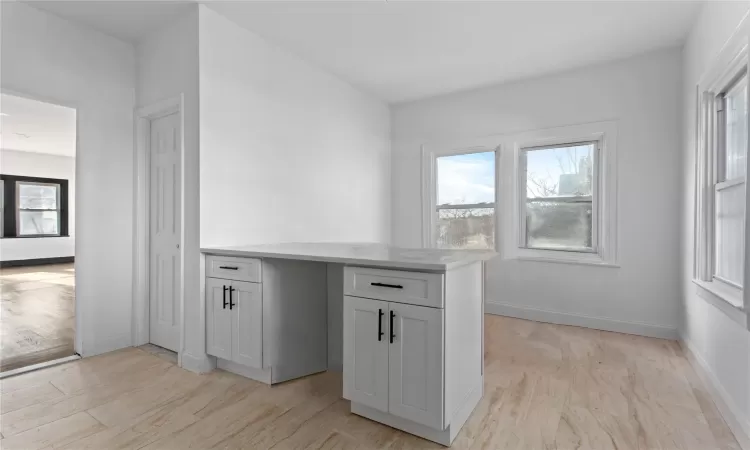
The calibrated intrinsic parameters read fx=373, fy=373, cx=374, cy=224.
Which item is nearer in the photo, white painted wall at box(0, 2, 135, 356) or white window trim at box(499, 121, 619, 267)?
white painted wall at box(0, 2, 135, 356)

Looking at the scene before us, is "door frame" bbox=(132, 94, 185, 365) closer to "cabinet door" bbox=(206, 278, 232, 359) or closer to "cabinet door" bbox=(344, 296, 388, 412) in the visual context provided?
"cabinet door" bbox=(206, 278, 232, 359)

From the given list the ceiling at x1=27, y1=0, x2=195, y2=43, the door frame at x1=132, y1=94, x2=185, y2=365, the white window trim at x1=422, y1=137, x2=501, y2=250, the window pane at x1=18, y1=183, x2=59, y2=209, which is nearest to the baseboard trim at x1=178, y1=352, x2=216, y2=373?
the door frame at x1=132, y1=94, x2=185, y2=365

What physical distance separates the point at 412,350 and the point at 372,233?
2.98 m

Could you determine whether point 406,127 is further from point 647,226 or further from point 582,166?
point 647,226

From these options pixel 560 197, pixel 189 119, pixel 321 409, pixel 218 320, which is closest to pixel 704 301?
pixel 560 197

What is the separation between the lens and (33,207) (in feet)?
27.7

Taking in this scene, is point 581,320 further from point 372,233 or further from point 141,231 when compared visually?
point 141,231

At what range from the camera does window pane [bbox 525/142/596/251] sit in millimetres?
3812

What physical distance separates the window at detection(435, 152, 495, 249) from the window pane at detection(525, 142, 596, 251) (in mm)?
438

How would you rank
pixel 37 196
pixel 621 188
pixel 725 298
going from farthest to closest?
pixel 37 196 < pixel 621 188 < pixel 725 298

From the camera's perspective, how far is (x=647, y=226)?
3.46m

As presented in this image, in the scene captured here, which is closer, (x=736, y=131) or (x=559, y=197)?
(x=736, y=131)

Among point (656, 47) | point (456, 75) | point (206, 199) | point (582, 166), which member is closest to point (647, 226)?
point (582, 166)

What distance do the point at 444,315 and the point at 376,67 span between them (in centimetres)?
294
